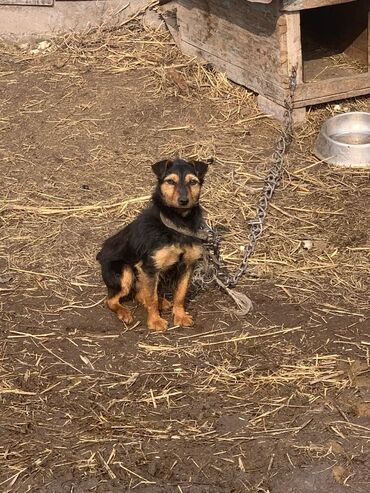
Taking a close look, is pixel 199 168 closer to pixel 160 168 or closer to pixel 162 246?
pixel 160 168

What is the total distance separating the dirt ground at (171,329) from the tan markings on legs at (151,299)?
0.09 m

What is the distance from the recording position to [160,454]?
179 inches

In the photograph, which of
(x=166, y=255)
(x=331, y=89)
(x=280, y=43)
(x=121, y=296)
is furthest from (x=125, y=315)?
(x=331, y=89)

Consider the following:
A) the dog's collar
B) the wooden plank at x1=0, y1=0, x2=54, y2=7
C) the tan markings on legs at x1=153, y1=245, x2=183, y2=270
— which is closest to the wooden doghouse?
the wooden plank at x1=0, y1=0, x2=54, y2=7

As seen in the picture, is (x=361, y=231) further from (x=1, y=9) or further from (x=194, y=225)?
(x=1, y=9)

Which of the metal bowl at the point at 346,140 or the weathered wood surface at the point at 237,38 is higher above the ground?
the weathered wood surface at the point at 237,38

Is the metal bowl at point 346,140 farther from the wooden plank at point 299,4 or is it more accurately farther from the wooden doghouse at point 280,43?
the wooden plank at point 299,4

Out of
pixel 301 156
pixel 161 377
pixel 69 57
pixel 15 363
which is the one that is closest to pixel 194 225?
pixel 161 377

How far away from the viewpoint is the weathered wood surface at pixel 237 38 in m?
8.54

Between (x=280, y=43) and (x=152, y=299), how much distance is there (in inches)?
139

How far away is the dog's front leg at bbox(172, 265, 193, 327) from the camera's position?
5.83m

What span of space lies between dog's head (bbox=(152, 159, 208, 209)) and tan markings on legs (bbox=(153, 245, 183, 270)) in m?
0.26

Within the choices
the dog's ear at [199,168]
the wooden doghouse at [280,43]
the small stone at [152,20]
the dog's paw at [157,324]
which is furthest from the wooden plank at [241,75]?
the dog's paw at [157,324]

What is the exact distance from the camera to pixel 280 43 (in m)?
8.35
